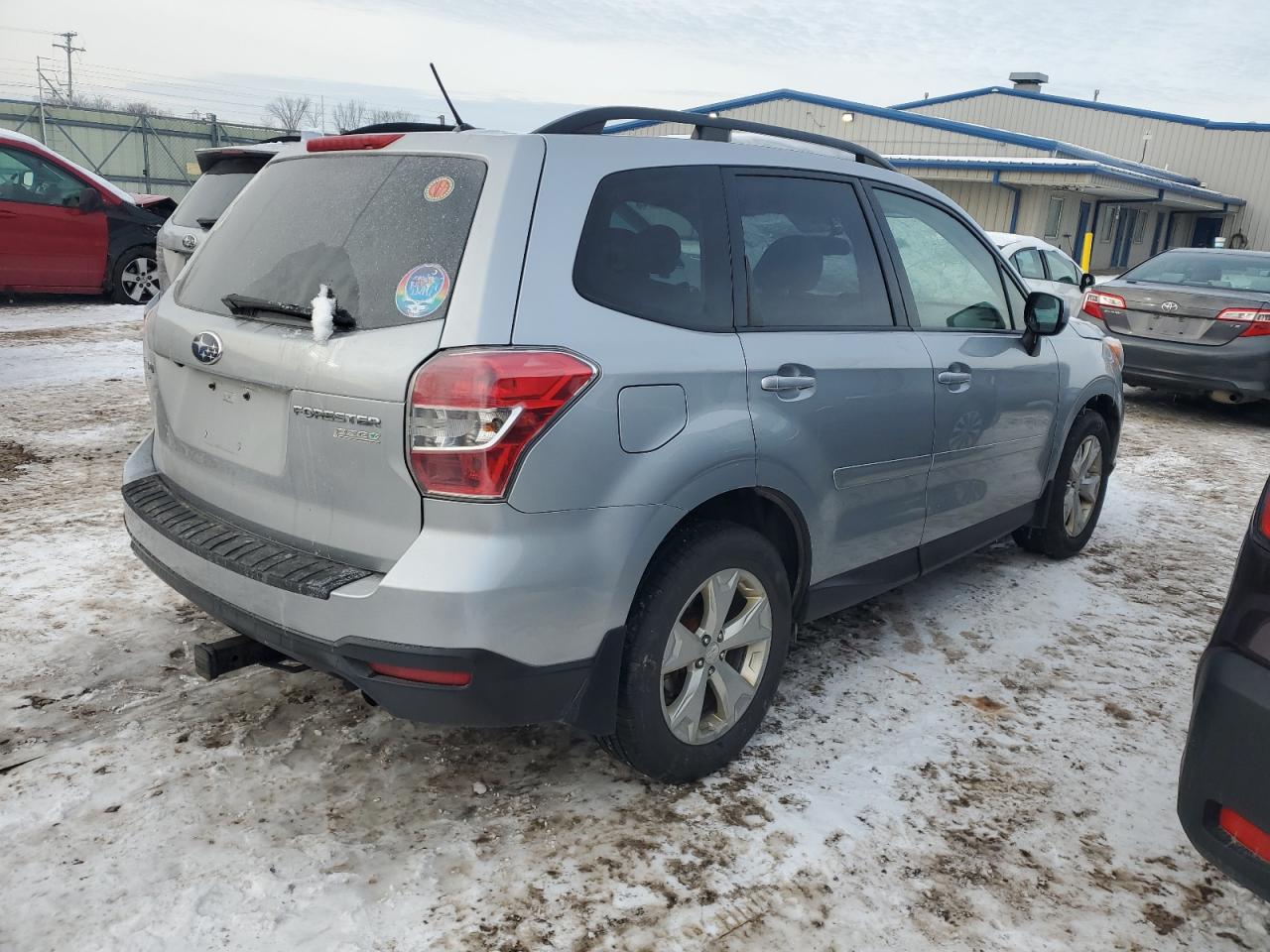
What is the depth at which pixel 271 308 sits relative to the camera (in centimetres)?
270

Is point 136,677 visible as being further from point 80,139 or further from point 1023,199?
point 1023,199

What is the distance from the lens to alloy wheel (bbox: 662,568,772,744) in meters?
2.84

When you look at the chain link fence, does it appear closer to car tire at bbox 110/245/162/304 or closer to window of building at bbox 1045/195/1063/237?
car tire at bbox 110/245/162/304

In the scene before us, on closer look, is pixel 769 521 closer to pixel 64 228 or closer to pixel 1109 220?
pixel 64 228

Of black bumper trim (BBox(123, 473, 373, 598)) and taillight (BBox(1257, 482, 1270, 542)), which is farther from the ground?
taillight (BBox(1257, 482, 1270, 542))

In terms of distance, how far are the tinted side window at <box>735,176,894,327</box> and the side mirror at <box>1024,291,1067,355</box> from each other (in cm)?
106

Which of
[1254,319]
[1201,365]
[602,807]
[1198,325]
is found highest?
[1254,319]

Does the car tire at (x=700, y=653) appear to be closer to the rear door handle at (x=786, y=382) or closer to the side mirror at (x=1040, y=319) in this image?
the rear door handle at (x=786, y=382)

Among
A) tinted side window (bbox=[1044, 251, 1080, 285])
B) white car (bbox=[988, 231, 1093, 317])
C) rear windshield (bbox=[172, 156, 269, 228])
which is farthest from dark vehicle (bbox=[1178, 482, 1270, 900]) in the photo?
tinted side window (bbox=[1044, 251, 1080, 285])

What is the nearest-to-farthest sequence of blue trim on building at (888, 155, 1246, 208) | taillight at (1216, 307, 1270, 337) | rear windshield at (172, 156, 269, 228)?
rear windshield at (172, 156, 269, 228)
taillight at (1216, 307, 1270, 337)
blue trim on building at (888, 155, 1246, 208)

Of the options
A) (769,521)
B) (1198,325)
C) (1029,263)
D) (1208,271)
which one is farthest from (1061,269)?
(769,521)

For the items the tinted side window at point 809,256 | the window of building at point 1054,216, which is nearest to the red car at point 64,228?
the tinted side window at point 809,256

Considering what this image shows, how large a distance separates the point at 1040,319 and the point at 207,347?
3.23m

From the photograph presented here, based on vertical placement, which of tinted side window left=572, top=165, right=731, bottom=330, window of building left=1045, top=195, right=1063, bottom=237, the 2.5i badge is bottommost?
the 2.5i badge
